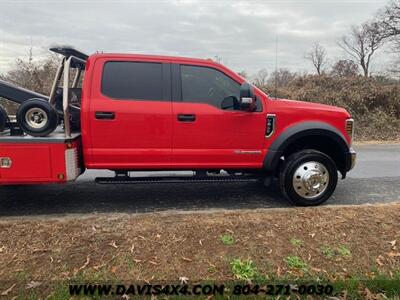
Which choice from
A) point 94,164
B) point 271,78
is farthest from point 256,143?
point 271,78

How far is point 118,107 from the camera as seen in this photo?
483cm

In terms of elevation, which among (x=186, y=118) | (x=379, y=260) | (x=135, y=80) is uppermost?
(x=135, y=80)

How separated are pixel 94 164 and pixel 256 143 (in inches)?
87.6

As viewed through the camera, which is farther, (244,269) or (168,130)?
(168,130)

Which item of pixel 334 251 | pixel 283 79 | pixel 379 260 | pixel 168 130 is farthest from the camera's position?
pixel 283 79

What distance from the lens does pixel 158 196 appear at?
233 inches

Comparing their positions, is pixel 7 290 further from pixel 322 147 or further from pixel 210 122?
pixel 322 147

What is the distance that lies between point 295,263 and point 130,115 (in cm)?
268

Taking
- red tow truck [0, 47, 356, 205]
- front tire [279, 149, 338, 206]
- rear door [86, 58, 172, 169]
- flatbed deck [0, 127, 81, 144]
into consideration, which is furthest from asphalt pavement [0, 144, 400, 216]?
flatbed deck [0, 127, 81, 144]

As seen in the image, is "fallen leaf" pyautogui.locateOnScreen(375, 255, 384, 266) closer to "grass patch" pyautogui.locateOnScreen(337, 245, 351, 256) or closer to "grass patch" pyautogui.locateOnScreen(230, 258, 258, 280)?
"grass patch" pyautogui.locateOnScreen(337, 245, 351, 256)

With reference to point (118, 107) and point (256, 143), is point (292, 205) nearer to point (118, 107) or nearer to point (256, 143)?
point (256, 143)

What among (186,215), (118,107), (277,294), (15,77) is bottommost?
(277,294)

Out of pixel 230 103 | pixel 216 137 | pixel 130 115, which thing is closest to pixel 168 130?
pixel 130 115

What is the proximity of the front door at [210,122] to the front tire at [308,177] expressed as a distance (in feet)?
1.65
